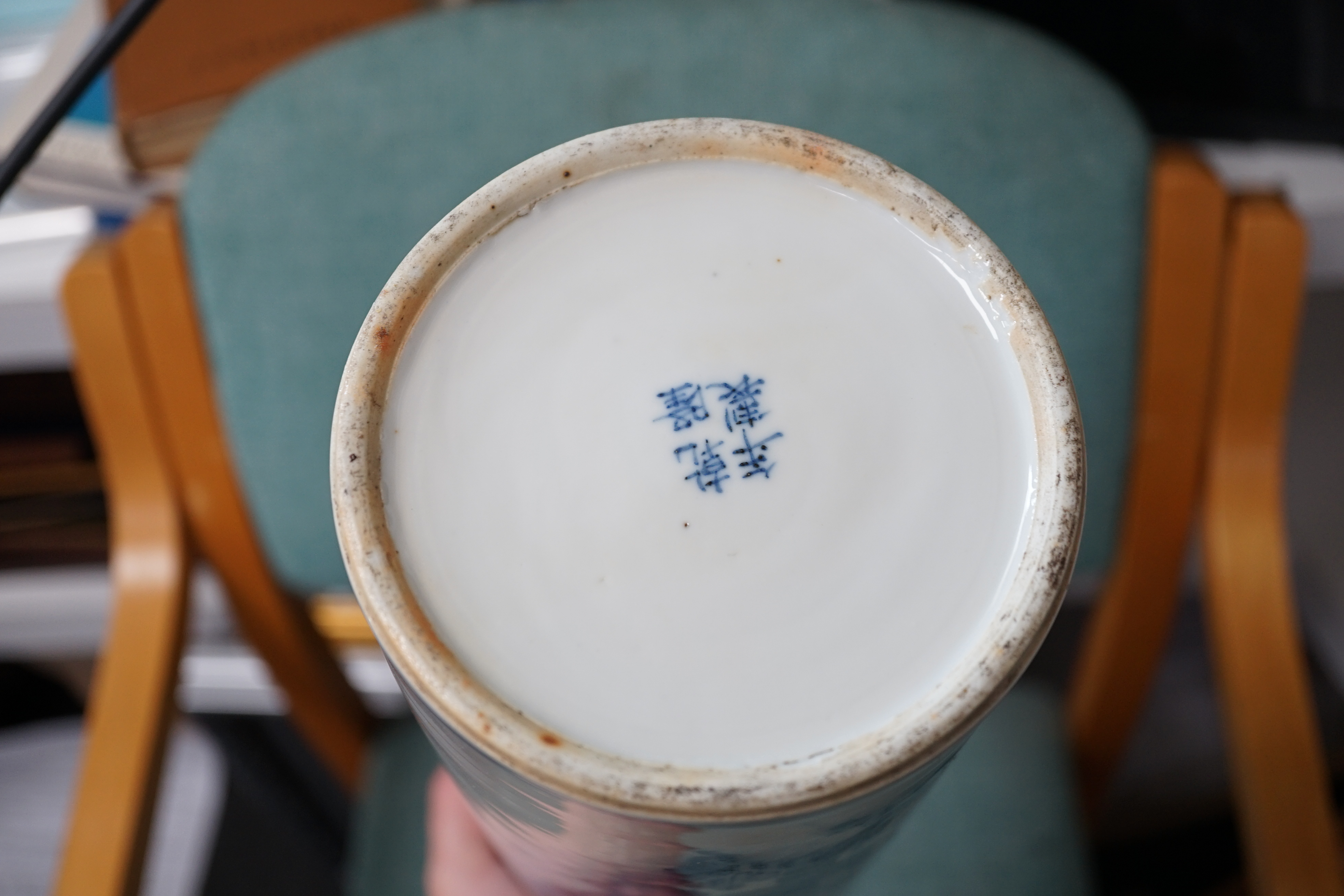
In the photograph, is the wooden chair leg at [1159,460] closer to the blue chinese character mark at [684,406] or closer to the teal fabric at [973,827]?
the teal fabric at [973,827]

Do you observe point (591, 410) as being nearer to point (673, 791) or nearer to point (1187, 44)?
point (673, 791)

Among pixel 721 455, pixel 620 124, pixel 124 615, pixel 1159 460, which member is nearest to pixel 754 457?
pixel 721 455

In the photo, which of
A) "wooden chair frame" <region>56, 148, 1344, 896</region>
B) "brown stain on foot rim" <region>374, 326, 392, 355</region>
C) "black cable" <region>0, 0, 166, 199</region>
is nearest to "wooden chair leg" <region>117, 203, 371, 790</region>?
"wooden chair frame" <region>56, 148, 1344, 896</region>

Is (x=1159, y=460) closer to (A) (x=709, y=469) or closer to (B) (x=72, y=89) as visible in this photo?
(A) (x=709, y=469)

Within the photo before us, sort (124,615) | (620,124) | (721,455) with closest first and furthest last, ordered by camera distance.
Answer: (721,455) < (620,124) < (124,615)

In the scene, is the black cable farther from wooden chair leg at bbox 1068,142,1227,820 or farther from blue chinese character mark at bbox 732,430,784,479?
wooden chair leg at bbox 1068,142,1227,820

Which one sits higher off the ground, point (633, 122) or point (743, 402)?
point (633, 122)

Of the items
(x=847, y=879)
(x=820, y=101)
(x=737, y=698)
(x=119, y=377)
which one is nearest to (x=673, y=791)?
(x=737, y=698)
